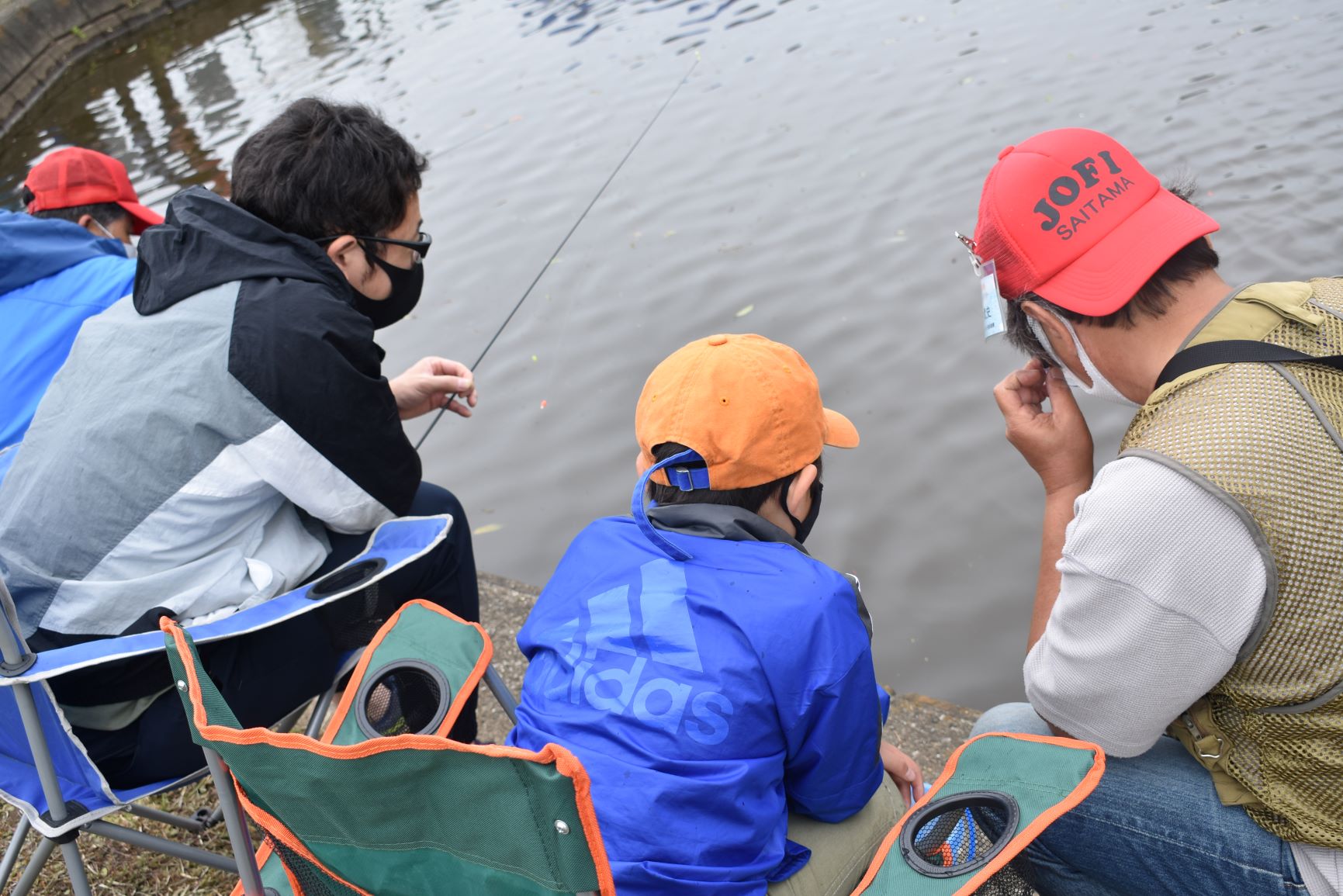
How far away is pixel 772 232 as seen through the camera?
17.9 ft

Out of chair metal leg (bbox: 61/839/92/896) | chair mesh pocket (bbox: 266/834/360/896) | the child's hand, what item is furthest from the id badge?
chair metal leg (bbox: 61/839/92/896)

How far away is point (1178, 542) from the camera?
1.42m

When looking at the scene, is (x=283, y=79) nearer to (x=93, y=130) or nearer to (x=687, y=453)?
(x=93, y=130)

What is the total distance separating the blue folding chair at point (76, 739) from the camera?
1.68 meters

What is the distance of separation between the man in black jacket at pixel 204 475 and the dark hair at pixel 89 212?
1.76 m

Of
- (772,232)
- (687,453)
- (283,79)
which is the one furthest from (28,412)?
(283,79)

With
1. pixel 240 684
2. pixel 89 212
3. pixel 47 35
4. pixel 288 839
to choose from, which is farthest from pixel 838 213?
pixel 47 35

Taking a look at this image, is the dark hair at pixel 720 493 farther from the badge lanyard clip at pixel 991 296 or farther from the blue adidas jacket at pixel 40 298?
the blue adidas jacket at pixel 40 298

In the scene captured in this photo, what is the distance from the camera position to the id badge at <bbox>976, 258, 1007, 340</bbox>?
1834 mm

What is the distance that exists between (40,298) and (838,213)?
12.6 feet

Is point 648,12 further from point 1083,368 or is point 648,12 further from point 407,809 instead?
point 407,809

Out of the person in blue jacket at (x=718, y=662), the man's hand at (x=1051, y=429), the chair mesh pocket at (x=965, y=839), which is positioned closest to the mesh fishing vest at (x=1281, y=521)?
the man's hand at (x=1051, y=429)

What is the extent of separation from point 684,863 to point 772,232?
437 cm

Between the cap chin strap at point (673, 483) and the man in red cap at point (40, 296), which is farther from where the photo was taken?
the man in red cap at point (40, 296)
